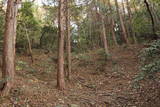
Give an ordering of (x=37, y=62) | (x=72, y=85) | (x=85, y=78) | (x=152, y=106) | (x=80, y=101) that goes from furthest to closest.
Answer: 1. (x=37, y=62)
2. (x=85, y=78)
3. (x=72, y=85)
4. (x=80, y=101)
5. (x=152, y=106)

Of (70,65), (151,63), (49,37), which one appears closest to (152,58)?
(151,63)

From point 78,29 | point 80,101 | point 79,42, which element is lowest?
point 80,101

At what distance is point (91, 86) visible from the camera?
34.9 feet

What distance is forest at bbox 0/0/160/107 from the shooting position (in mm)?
6805

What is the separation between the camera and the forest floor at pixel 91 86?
7.00 m

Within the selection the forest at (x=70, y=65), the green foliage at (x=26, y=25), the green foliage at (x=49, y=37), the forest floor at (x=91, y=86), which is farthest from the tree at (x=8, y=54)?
the green foliage at (x=49, y=37)

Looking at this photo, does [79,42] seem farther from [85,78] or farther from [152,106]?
[152,106]

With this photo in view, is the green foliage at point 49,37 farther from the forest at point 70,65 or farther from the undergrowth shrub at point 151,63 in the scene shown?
the undergrowth shrub at point 151,63

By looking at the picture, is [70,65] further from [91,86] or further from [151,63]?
[151,63]

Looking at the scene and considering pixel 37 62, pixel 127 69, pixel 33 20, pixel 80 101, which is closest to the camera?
pixel 80 101

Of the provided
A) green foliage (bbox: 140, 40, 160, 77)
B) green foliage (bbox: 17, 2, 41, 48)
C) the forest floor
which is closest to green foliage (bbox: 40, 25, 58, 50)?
green foliage (bbox: 17, 2, 41, 48)

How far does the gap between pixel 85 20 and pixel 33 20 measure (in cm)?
933

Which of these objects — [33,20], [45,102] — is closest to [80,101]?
[45,102]

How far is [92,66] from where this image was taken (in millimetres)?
14523
